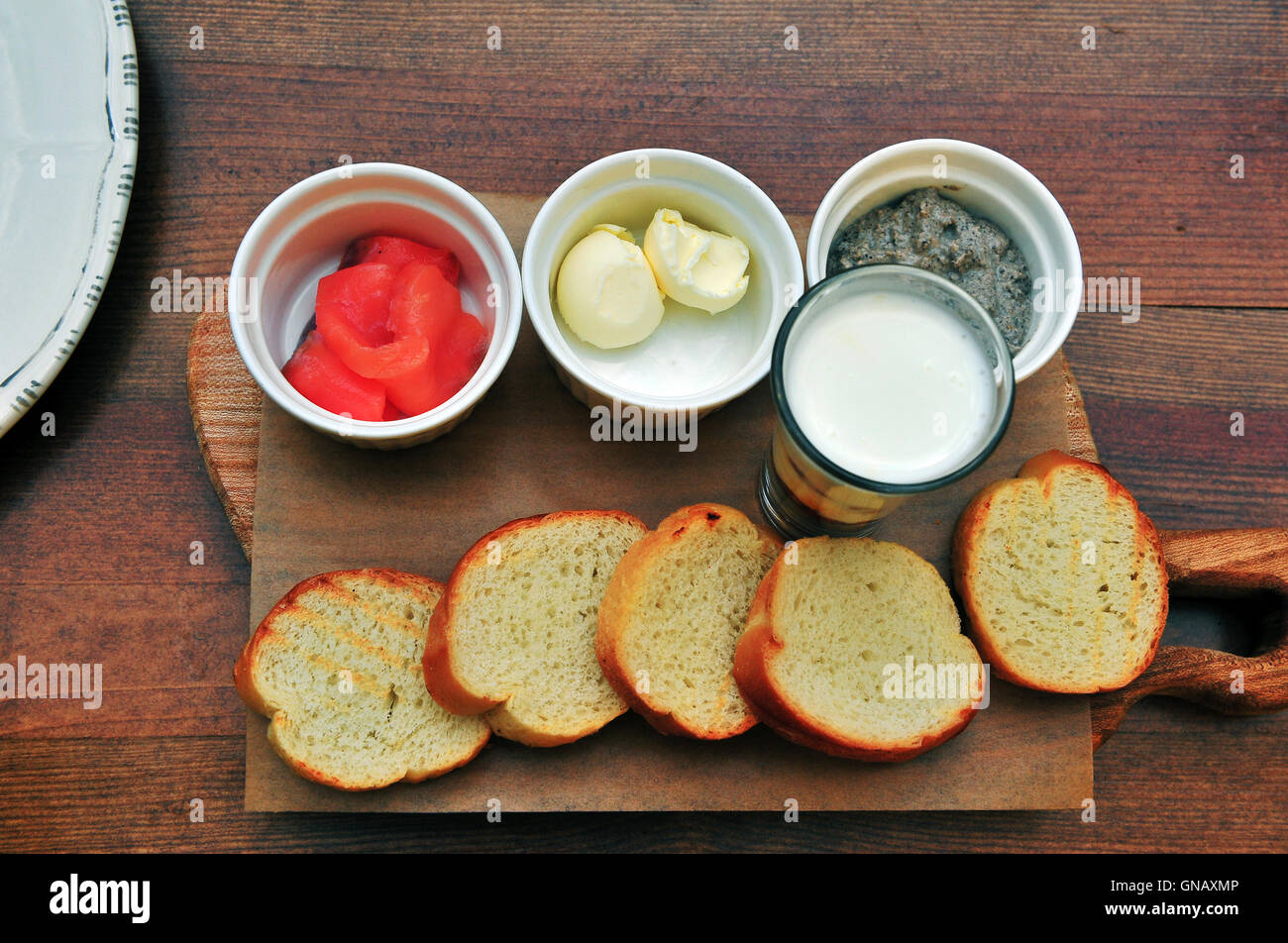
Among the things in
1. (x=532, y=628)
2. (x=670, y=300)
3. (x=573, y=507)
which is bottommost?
(x=532, y=628)

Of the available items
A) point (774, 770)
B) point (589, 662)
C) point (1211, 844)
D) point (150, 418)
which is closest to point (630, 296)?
point (589, 662)

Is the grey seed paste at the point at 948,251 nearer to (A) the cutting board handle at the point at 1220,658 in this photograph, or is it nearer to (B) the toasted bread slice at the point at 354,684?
(A) the cutting board handle at the point at 1220,658

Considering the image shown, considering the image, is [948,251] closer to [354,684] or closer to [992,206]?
[992,206]

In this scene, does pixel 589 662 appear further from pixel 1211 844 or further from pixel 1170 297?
pixel 1170 297

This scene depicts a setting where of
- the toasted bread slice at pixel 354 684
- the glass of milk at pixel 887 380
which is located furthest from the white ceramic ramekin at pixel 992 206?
the toasted bread slice at pixel 354 684

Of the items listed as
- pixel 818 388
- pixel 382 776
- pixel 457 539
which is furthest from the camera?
pixel 457 539

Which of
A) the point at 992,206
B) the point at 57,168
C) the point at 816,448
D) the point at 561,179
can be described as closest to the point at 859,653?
the point at 816,448

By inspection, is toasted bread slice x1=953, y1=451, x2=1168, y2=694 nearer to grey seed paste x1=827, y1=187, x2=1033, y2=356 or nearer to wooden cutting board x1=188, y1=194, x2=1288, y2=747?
wooden cutting board x1=188, y1=194, x2=1288, y2=747
